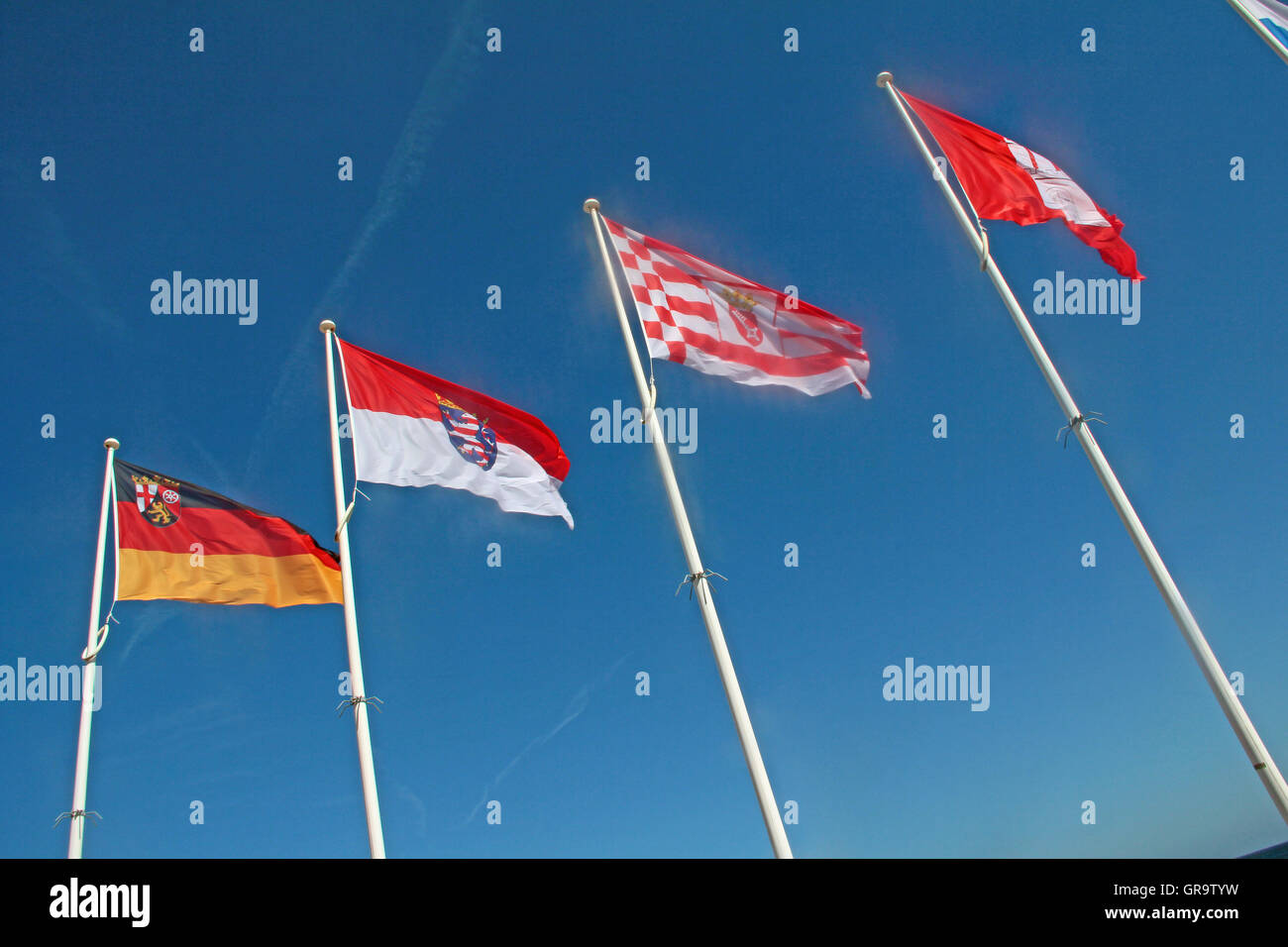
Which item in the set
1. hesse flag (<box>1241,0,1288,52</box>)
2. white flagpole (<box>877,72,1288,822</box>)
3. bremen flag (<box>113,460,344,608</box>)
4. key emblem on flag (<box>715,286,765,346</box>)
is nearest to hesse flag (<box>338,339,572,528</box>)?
bremen flag (<box>113,460,344,608</box>)

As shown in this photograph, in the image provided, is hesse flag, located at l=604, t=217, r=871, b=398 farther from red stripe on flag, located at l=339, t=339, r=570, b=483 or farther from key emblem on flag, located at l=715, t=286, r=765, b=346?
red stripe on flag, located at l=339, t=339, r=570, b=483

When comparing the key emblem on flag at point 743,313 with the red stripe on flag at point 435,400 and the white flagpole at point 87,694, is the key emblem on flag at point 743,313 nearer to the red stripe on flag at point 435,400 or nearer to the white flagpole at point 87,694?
the red stripe on flag at point 435,400

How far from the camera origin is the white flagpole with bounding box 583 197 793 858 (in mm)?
9352

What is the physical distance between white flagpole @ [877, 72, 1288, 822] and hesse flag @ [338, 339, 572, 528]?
902 centimetres

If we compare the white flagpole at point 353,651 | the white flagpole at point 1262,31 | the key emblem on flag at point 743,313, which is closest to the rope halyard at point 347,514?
the white flagpole at point 353,651

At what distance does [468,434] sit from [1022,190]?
11705 millimetres

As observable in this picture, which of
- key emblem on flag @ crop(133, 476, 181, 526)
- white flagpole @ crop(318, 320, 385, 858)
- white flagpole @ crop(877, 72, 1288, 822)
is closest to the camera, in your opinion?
white flagpole @ crop(877, 72, 1288, 822)

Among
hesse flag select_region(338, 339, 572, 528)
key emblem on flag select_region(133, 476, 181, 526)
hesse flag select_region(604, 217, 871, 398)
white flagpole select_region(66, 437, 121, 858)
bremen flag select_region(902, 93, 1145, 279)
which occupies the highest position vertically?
bremen flag select_region(902, 93, 1145, 279)

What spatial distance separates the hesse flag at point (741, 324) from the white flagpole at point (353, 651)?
6.27 metres

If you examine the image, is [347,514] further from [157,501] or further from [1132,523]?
[1132,523]
